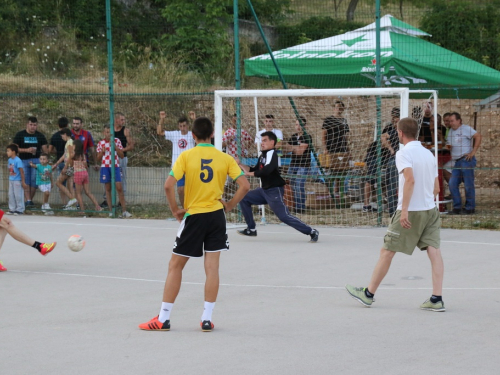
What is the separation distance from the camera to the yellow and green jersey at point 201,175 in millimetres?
6660

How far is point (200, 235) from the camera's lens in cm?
669

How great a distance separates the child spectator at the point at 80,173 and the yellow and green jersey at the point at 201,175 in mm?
9538

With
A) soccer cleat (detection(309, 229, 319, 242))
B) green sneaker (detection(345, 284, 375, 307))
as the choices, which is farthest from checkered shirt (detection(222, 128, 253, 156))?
green sneaker (detection(345, 284, 375, 307))

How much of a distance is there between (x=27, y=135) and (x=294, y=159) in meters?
5.86

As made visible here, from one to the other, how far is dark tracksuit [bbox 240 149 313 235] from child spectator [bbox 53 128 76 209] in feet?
18.0

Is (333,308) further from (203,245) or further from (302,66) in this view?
(302,66)

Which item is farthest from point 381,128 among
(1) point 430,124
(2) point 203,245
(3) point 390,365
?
(3) point 390,365

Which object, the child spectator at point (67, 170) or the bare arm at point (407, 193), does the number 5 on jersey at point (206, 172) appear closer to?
the bare arm at point (407, 193)

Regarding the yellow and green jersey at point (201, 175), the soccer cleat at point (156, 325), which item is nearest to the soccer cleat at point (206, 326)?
the soccer cleat at point (156, 325)

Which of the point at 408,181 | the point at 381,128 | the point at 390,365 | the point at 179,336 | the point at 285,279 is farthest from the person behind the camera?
the point at 381,128

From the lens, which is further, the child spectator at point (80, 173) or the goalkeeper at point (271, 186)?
the child spectator at point (80, 173)

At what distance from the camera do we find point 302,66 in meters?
16.1

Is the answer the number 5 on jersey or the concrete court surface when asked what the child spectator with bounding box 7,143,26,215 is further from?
the number 5 on jersey

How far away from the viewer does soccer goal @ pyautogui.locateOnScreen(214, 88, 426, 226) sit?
46.2 feet
